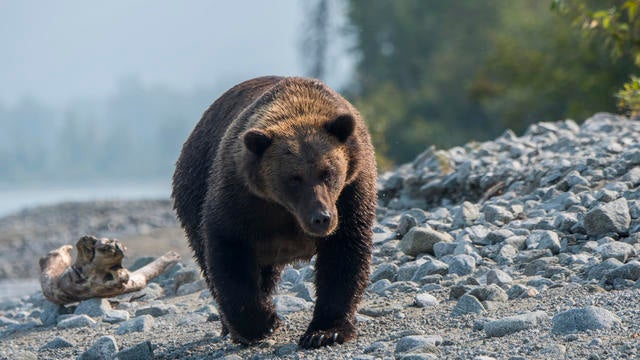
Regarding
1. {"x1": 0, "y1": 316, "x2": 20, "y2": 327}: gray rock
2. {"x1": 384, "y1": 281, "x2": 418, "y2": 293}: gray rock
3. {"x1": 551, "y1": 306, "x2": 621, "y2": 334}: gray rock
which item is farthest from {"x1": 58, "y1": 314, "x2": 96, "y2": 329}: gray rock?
Answer: {"x1": 551, "y1": 306, "x2": 621, "y2": 334}: gray rock

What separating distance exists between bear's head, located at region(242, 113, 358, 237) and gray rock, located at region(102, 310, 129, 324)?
248cm

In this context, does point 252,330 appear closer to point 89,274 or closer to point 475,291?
point 475,291

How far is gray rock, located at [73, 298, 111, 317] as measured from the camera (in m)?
8.38

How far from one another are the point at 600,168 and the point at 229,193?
15.2ft

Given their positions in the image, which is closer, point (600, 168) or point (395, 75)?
point (600, 168)

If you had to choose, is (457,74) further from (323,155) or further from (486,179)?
(323,155)

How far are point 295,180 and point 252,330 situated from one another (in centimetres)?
94

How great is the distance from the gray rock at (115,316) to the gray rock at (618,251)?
11.2ft

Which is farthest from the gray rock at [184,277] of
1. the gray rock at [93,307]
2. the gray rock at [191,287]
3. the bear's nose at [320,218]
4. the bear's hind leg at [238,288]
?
the bear's nose at [320,218]

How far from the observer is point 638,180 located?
8.89 metres

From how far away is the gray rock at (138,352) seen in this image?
20.9ft

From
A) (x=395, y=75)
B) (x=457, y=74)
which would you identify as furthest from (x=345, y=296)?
(x=395, y=75)

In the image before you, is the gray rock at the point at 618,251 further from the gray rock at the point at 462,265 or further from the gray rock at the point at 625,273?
the gray rock at the point at 462,265

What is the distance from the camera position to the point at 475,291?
647cm
